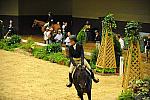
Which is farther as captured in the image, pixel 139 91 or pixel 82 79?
pixel 139 91

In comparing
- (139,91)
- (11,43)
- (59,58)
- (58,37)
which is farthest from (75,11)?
(139,91)

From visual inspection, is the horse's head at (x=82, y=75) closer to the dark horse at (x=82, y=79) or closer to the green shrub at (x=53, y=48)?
the dark horse at (x=82, y=79)

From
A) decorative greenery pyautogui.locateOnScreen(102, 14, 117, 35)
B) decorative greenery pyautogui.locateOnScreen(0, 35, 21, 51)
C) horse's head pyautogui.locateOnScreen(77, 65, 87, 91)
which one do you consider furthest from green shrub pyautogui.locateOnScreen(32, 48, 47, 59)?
horse's head pyautogui.locateOnScreen(77, 65, 87, 91)

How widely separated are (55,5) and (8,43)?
9.31 metres

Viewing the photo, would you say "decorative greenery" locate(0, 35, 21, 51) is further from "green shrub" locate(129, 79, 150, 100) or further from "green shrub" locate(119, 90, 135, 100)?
"green shrub" locate(129, 79, 150, 100)

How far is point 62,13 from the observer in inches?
1252

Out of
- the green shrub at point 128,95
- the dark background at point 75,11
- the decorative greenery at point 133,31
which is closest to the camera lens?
the green shrub at point 128,95

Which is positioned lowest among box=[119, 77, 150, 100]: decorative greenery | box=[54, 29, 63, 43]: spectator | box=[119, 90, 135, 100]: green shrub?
box=[119, 90, 135, 100]: green shrub

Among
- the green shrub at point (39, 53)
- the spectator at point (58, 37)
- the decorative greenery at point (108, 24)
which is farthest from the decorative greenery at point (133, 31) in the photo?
the spectator at point (58, 37)

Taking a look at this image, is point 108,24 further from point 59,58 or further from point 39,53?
point 39,53

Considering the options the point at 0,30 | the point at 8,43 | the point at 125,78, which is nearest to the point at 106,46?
the point at 125,78

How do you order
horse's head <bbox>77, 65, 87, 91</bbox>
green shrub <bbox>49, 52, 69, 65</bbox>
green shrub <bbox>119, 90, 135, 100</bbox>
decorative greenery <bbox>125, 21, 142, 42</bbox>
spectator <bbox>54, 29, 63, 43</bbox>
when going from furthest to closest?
spectator <bbox>54, 29, 63, 43</bbox>
green shrub <bbox>49, 52, 69, 65</bbox>
decorative greenery <bbox>125, 21, 142, 42</bbox>
green shrub <bbox>119, 90, 135, 100</bbox>
horse's head <bbox>77, 65, 87, 91</bbox>

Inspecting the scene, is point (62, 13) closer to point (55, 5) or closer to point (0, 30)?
point (55, 5)

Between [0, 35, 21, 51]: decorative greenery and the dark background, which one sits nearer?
the dark background
